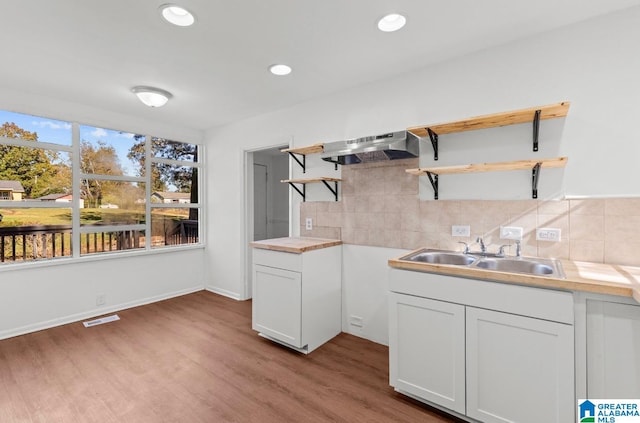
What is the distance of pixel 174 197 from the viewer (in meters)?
4.30

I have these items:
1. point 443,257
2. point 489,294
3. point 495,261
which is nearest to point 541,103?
point 495,261

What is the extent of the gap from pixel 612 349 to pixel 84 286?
4575 millimetres

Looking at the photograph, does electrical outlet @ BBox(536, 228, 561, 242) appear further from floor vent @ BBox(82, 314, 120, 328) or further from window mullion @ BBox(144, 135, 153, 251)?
window mullion @ BBox(144, 135, 153, 251)

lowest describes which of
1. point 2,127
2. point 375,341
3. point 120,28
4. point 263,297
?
point 375,341

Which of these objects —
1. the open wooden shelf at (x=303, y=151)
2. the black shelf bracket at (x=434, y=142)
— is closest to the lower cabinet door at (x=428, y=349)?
the black shelf bracket at (x=434, y=142)

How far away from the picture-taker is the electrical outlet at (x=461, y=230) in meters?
2.26

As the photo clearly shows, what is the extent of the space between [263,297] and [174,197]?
2446 mm

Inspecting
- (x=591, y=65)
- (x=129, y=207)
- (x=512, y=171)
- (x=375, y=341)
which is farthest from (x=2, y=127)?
(x=591, y=65)

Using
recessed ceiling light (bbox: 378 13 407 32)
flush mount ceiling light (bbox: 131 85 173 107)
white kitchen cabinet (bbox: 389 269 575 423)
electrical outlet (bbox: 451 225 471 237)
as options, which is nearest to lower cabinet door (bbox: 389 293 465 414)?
white kitchen cabinet (bbox: 389 269 575 423)

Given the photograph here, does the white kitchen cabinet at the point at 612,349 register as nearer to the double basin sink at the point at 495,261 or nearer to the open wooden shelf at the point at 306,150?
the double basin sink at the point at 495,261

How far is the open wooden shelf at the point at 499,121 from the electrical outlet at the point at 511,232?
562 millimetres

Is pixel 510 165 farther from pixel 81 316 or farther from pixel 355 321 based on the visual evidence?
pixel 81 316

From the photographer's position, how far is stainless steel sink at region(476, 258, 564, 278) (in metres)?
1.80

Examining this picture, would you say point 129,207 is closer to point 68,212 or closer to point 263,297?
point 68,212
